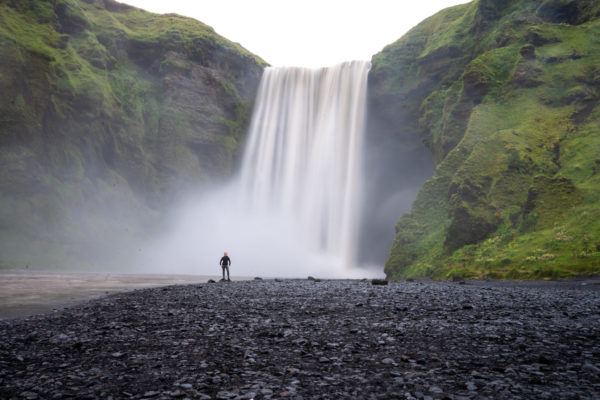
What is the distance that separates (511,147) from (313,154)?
134ft

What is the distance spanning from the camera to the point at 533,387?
7180 millimetres

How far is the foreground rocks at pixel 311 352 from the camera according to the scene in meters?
7.43

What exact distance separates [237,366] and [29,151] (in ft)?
248

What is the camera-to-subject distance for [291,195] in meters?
81.7

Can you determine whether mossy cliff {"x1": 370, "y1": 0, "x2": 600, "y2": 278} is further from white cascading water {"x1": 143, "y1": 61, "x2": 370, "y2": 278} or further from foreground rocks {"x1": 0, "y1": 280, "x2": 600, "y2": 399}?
foreground rocks {"x1": 0, "y1": 280, "x2": 600, "y2": 399}

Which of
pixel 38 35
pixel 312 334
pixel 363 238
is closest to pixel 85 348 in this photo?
pixel 312 334

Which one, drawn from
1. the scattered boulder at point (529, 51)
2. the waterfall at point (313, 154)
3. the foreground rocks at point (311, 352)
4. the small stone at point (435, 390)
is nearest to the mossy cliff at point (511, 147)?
the scattered boulder at point (529, 51)

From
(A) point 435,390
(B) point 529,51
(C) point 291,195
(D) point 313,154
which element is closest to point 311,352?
(A) point 435,390

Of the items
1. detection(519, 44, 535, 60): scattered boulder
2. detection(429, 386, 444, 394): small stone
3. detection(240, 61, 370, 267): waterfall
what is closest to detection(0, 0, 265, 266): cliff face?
detection(240, 61, 370, 267): waterfall

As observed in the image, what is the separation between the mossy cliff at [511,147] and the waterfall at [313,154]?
12163mm

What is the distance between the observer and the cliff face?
69000mm

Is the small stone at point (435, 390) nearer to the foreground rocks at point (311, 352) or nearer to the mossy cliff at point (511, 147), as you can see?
the foreground rocks at point (311, 352)

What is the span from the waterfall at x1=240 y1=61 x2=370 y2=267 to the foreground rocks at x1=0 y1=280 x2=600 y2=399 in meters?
58.6

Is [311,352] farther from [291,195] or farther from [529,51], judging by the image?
[291,195]
